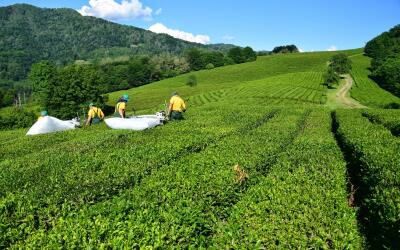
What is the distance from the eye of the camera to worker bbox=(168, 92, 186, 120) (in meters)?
24.0

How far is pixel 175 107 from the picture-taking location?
2453 centimetres

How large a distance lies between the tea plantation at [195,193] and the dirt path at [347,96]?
2678 inches

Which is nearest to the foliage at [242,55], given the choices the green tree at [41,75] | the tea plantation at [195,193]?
the green tree at [41,75]

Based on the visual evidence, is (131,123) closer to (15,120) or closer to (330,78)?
(15,120)

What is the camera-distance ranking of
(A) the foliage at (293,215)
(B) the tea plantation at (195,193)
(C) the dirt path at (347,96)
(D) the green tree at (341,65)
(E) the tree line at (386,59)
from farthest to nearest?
(D) the green tree at (341,65), (E) the tree line at (386,59), (C) the dirt path at (347,96), (A) the foliage at (293,215), (B) the tea plantation at (195,193)

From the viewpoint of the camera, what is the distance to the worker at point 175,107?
24.0 metres

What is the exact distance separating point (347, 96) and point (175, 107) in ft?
260

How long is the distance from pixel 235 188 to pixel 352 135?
13.0 meters

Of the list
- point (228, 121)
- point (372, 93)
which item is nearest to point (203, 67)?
point (372, 93)

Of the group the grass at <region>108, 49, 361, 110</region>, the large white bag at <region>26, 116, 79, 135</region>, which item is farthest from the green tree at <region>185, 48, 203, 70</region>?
the large white bag at <region>26, 116, 79, 135</region>

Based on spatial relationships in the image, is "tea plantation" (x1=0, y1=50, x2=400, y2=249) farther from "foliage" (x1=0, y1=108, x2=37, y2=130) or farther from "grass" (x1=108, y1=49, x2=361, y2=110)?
"grass" (x1=108, y1=49, x2=361, y2=110)

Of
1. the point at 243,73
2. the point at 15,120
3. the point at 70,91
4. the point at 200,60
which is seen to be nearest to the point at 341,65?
the point at 243,73

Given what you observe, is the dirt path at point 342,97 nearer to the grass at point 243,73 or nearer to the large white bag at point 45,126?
the grass at point 243,73

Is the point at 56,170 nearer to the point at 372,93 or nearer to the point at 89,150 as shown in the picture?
the point at 89,150
